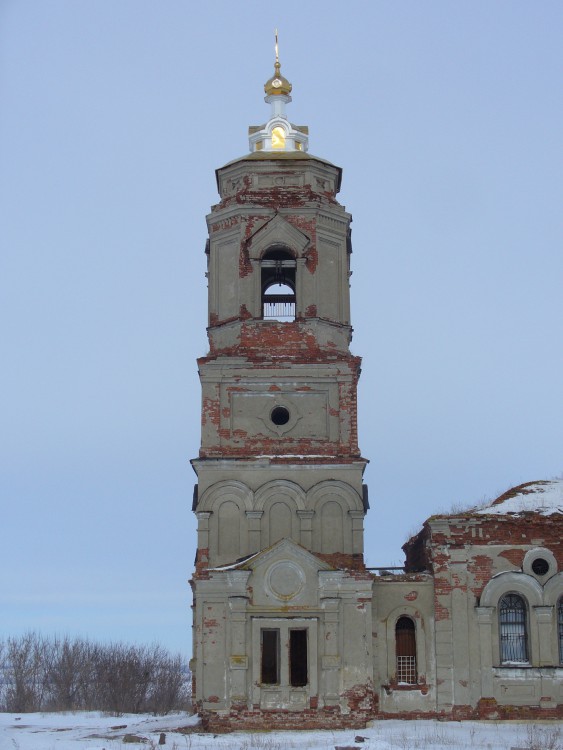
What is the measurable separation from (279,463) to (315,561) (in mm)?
2844

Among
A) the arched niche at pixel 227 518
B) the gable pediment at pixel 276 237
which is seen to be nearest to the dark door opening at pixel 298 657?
the arched niche at pixel 227 518

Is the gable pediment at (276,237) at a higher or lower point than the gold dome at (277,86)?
lower

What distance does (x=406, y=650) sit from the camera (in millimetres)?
A: 27641

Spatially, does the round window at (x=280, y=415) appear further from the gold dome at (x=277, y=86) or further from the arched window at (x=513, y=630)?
the gold dome at (x=277, y=86)

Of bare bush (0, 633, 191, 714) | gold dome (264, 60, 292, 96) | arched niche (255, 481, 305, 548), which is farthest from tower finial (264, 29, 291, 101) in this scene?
bare bush (0, 633, 191, 714)

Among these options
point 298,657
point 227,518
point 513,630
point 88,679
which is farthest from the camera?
point 88,679

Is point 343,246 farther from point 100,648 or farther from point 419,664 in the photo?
point 100,648

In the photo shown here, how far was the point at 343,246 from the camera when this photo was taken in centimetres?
3100

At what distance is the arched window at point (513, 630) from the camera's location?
27.3 metres

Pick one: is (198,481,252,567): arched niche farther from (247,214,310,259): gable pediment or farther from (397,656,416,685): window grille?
(247,214,310,259): gable pediment

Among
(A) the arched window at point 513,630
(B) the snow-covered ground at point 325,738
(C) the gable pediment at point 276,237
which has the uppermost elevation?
(C) the gable pediment at point 276,237

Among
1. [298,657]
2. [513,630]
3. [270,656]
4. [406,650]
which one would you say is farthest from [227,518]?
[513,630]

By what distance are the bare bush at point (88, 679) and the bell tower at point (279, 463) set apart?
2379cm

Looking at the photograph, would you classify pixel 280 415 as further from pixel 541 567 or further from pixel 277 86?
pixel 277 86
